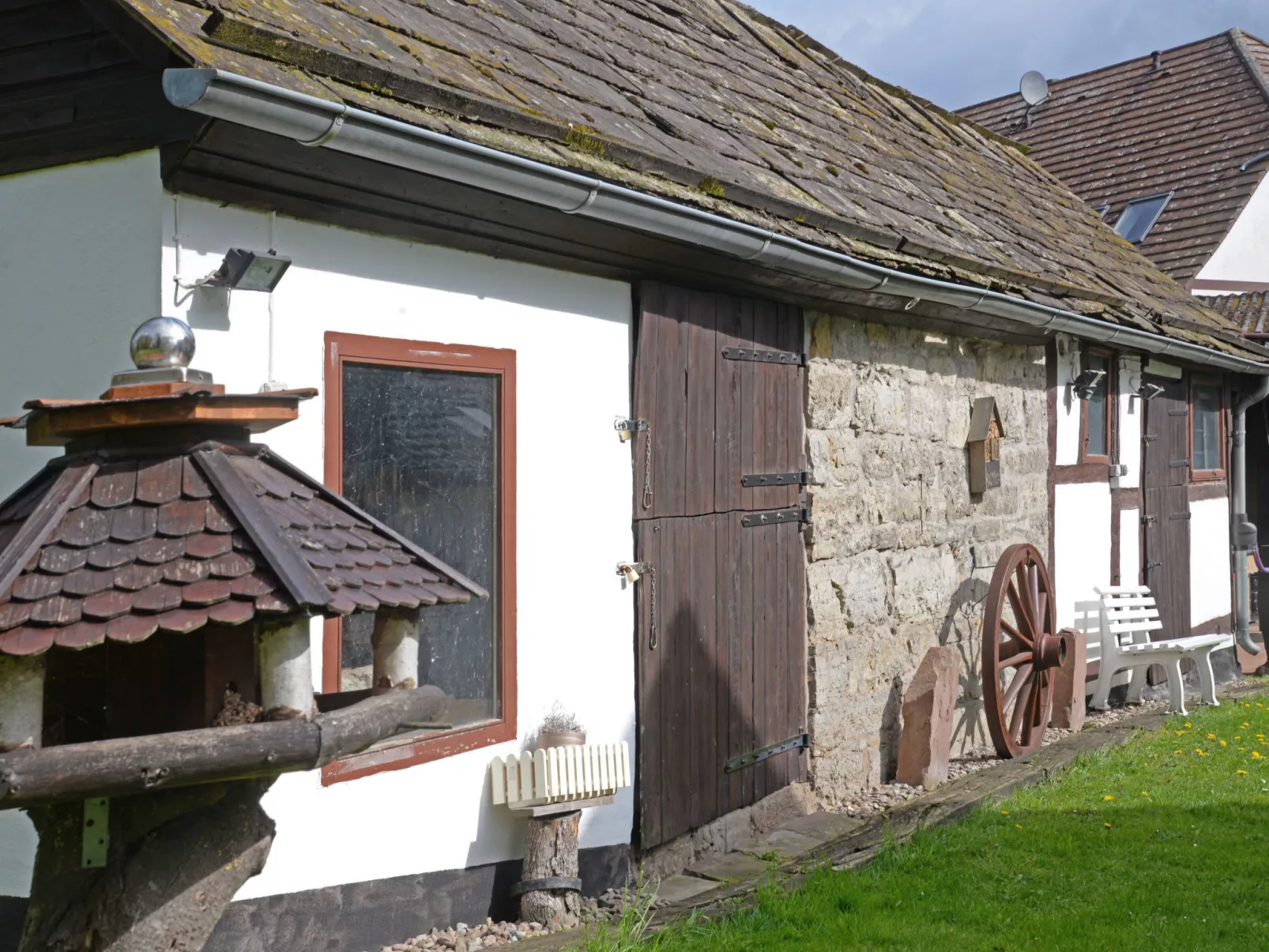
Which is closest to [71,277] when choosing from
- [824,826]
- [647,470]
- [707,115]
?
[647,470]

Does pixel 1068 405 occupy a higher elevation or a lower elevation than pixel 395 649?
higher

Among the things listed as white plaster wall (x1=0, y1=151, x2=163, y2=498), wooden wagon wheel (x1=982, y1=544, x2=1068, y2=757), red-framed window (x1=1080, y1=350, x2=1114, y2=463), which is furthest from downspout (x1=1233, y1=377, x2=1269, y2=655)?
white plaster wall (x1=0, y1=151, x2=163, y2=498)

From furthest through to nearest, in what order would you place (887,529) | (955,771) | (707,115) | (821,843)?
(955,771)
(887,529)
(707,115)
(821,843)

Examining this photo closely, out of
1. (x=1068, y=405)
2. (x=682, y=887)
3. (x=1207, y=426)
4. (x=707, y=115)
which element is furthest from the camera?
(x=1207, y=426)

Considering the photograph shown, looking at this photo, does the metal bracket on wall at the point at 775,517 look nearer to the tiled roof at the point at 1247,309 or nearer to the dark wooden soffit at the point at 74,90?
the dark wooden soffit at the point at 74,90

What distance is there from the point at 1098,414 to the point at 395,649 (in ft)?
25.9

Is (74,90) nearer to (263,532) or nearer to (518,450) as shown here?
(518,450)

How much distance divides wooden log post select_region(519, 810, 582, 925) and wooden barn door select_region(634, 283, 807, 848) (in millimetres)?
585

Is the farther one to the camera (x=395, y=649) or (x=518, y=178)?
(x=518, y=178)

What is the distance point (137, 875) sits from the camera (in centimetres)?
220

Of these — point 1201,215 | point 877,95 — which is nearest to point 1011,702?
point 877,95

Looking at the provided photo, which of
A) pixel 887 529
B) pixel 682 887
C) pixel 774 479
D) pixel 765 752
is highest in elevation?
pixel 774 479

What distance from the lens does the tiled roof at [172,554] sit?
2.03 metres

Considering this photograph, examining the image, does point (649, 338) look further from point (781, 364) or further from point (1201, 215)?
point (1201, 215)
